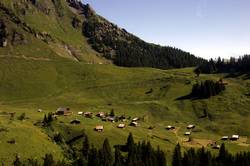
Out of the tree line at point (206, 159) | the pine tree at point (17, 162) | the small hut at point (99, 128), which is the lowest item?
the tree line at point (206, 159)

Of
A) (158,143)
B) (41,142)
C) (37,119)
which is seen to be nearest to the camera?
(41,142)

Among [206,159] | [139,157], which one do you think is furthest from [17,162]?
[206,159]

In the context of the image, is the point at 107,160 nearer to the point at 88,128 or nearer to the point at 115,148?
the point at 115,148

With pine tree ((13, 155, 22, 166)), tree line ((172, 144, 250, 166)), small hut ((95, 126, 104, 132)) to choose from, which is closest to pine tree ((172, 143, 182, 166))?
tree line ((172, 144, 250, 166))

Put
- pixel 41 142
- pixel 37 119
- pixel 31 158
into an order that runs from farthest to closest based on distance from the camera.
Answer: pixel 37 119 → pixel 41 142 → pixel 31 158

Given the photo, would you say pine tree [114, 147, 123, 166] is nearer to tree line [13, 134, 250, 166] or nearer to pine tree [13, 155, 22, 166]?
tree line [13, 134, 250, 166]

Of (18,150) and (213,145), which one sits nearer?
(18,150)

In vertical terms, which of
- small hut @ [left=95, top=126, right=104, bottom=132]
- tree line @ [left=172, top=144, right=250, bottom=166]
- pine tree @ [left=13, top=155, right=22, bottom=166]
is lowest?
tree line @ [left=172, top=144, right=250, bottom=166]

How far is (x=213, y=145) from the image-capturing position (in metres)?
177


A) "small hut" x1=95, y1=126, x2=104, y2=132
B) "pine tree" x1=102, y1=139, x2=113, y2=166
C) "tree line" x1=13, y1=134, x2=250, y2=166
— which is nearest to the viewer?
"pine tree" x1=102, y1=139, x2=113, y2=166

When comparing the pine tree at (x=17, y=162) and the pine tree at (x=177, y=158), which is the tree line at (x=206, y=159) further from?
the pine tree at (x=17, y=162)

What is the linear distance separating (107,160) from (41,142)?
2769 cm

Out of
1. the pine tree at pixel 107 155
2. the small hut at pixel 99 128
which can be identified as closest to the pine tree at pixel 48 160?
the pine tree at pixel 107 155

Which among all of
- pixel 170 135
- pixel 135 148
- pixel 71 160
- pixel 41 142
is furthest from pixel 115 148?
pixel 170 135
